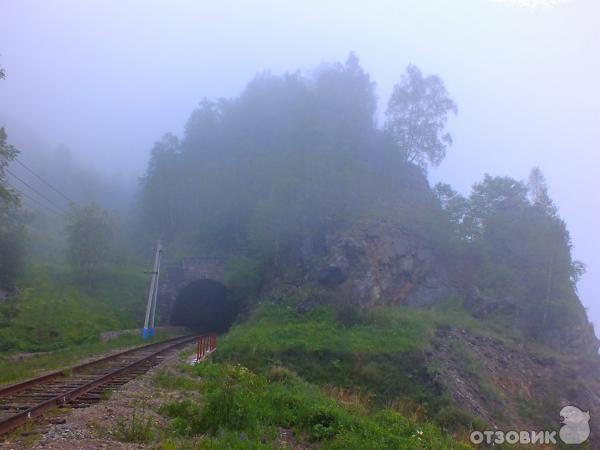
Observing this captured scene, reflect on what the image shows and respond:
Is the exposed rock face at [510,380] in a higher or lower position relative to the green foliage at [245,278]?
lower

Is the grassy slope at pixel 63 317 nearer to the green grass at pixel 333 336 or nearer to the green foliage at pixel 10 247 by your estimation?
the green foliage at pixel 10 247

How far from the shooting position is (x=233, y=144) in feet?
199

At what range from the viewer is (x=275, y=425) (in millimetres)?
10086

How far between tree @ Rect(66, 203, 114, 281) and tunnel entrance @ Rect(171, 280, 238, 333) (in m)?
7.11

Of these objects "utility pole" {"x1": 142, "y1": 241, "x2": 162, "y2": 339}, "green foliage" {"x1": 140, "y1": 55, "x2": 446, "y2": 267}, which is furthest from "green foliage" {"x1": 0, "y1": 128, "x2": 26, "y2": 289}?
"green foliage" {"x1": 140, "y1": 55, "x2": 446, "y2": 267}

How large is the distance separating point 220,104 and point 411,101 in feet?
83.6

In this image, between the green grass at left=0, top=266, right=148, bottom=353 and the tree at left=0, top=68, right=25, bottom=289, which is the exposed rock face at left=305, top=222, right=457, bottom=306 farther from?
the tree at left=0, top=68, right=25, bottom=289

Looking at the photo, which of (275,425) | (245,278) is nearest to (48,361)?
(275,425)

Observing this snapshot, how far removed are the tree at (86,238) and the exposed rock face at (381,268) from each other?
54.4ft

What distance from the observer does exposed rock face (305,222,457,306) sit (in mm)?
34281

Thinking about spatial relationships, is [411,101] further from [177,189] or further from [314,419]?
[314,419]

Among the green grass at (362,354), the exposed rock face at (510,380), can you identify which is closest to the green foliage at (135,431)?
the green grass at (362,354)

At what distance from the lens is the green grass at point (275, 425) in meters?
8.66

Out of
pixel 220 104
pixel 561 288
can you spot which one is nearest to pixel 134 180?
pixel 220 104
